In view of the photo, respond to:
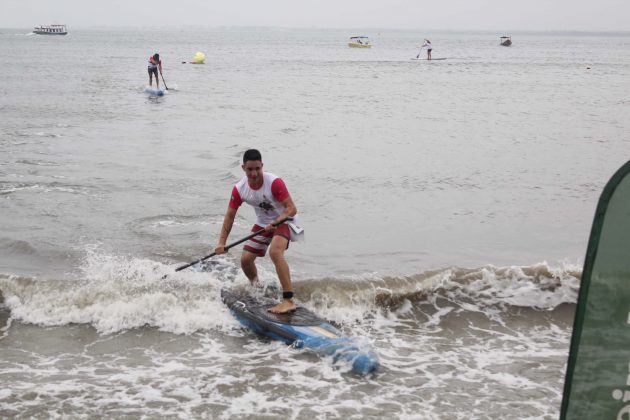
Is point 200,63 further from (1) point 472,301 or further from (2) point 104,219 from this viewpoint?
(1) point 472,301

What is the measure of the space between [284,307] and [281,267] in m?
0.46

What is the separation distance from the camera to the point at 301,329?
6711 millimetres

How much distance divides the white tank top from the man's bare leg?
0.31m

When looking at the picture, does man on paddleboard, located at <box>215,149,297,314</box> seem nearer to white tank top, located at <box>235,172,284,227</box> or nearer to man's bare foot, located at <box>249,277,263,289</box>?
white tank top, located at <box>235,172,284,227</box>

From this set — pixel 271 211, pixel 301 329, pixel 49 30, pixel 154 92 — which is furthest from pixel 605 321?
pixel 49 30

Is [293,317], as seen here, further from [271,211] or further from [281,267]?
[271,211]

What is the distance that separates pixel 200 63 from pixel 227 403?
52.9 m

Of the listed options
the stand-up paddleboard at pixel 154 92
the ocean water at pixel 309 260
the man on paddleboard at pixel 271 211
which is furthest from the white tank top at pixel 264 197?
the stand-up paddleboard at pixel 154 92

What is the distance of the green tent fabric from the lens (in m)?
1.90

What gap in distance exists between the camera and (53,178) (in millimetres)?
13891

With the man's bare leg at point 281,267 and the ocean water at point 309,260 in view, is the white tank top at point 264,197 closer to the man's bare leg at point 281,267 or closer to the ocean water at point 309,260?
the man's bare leg at point 281,267

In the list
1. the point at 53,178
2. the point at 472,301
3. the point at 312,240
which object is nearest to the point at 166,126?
the point at 53,178

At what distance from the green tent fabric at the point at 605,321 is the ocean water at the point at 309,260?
11.6 ft

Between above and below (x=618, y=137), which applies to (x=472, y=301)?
below
